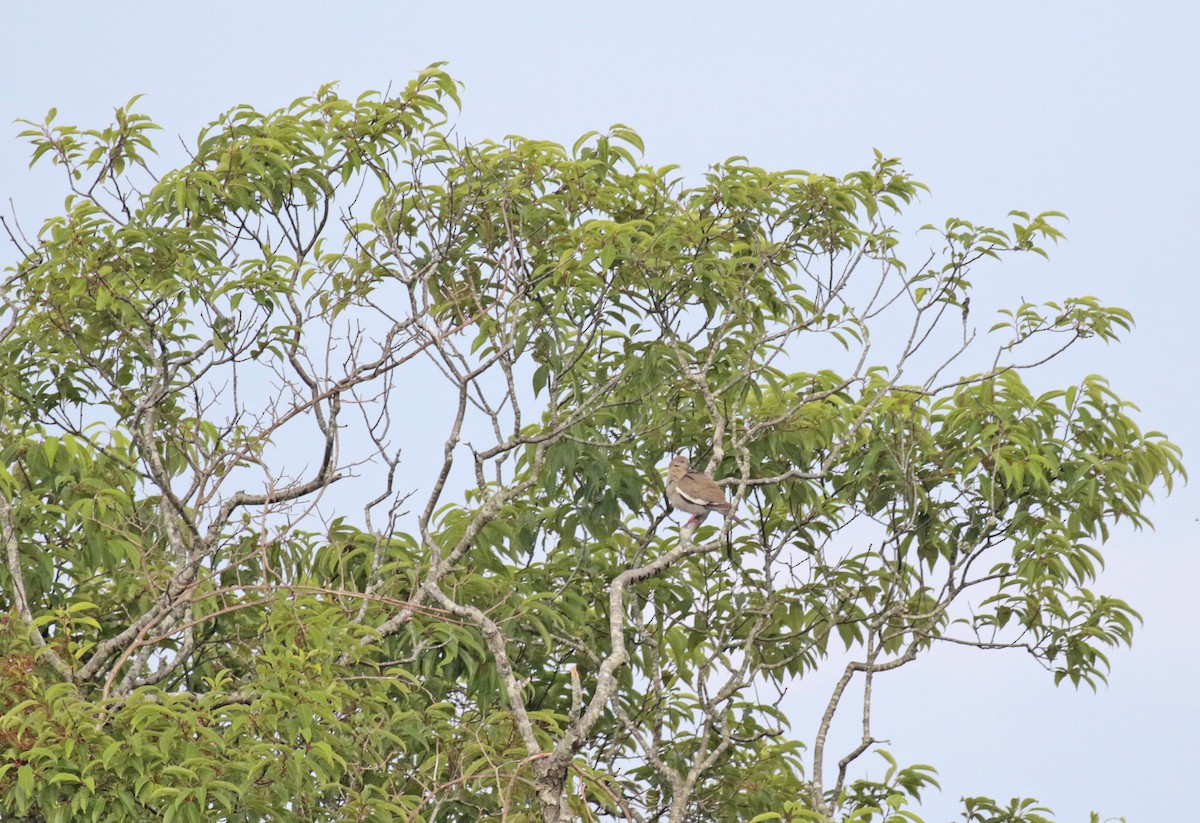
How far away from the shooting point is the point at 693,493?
9.83 metres

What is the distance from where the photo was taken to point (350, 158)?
35.1 feet

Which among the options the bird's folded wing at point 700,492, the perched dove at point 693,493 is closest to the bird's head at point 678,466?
the perched dove at point 693,493

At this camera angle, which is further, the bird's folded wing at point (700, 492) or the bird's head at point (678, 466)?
the bird's head at point (678, 466)

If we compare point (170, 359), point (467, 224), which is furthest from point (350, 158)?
point (170, 359)

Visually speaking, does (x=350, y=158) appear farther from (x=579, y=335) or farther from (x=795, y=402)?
(x=795, y=402)

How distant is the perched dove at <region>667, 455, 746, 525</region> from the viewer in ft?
31.2

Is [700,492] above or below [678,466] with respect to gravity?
below

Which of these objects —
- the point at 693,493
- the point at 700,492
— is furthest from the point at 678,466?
the point at 700,492

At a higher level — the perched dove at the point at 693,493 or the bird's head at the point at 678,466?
the bird's head at the point at 678,466

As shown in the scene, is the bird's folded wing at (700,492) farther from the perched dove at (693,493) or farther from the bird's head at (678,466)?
the bird's head at (678,466)

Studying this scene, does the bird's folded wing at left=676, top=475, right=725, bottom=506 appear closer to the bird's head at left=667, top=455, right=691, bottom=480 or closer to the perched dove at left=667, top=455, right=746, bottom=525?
the perched dove at left=667, top=455, right=746, bottom=525

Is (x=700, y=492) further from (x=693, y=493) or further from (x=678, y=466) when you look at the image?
(x=678, y=466)

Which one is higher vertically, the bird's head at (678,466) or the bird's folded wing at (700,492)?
the bird's head at (678,466)

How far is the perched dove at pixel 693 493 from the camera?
375 inches
